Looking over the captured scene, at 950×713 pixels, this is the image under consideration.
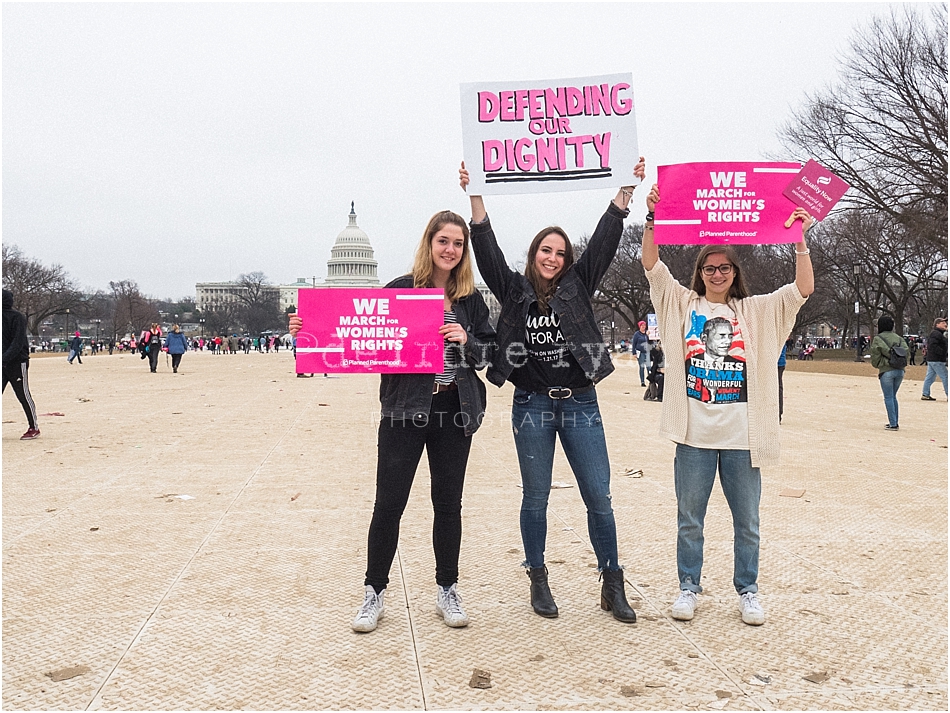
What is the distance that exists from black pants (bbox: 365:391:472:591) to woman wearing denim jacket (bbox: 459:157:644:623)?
0.32m

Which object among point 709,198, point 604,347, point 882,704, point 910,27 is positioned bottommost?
point 882,704

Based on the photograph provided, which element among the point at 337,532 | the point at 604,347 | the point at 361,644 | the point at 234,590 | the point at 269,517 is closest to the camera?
the point at 361,644

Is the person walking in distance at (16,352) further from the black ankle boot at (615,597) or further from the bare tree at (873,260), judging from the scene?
the bare tree at (873,260)

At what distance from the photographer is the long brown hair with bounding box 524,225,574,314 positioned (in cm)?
402

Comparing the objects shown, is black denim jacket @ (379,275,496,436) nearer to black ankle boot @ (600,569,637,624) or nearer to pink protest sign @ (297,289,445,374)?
pink protest sign @ (297,289,445,374)

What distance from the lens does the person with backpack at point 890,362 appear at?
37.6ft

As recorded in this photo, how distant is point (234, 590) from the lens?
13.6 feet

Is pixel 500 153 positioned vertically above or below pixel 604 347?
above

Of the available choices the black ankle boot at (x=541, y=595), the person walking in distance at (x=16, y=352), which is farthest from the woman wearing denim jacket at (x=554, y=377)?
the person walking in distance at (x=16, y=352)

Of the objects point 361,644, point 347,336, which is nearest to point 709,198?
point 347,336

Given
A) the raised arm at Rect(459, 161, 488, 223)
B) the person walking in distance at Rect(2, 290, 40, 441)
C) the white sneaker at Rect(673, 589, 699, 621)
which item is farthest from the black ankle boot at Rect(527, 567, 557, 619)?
the person walking in distance at Rect(2, 290, 40, 441)

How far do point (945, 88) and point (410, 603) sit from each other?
30312 millimetres

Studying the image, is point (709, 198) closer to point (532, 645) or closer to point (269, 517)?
point (532, 645)

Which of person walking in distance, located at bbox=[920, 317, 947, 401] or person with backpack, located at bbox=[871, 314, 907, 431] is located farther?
person walking in distance, located at bbox=[920, 317, 947, 401]
